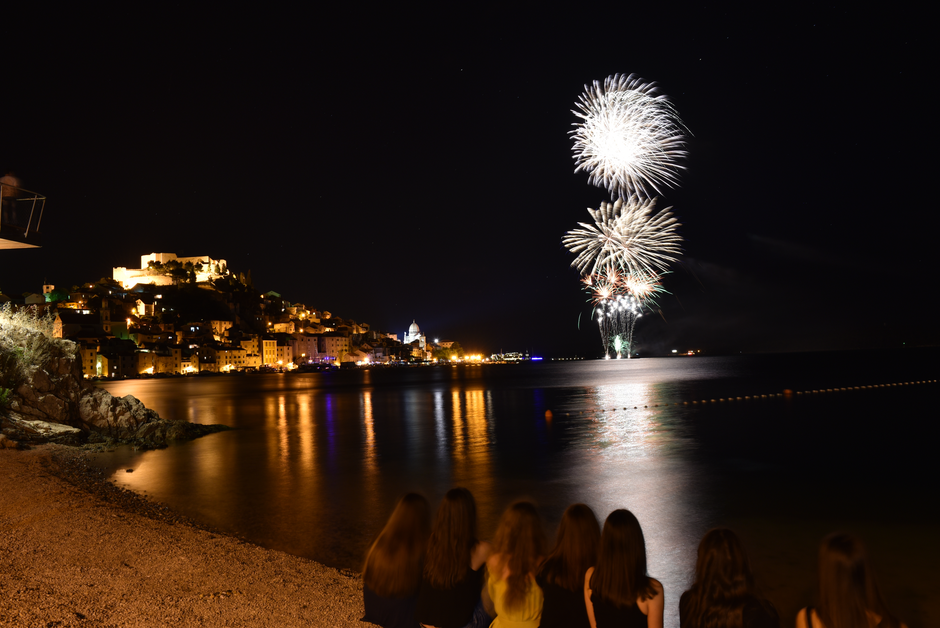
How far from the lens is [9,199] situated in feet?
31.0

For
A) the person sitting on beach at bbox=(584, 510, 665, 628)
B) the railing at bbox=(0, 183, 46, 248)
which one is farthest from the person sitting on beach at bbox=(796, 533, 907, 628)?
the railing at bbox=(0, 183, 46, 248)

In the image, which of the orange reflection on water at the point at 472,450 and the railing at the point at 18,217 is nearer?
the railing at the point at 18,217

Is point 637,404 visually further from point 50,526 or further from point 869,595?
point 869,595

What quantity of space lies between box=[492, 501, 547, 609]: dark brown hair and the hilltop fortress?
136 m

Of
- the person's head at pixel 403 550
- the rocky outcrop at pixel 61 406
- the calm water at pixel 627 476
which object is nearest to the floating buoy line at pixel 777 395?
the calm water at pixel 627 476

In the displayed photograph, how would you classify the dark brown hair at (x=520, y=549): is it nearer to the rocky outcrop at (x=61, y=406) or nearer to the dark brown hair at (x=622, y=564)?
the dark brown hair at (x=622, y=564)

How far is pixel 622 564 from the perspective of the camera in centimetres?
293

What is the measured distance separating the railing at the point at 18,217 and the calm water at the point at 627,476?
593 cm

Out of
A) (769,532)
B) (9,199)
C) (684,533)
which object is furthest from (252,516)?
(769,532)

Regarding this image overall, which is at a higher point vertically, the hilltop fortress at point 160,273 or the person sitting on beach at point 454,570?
the hilltop fortress at point 160,273

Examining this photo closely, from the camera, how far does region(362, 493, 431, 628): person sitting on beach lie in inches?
135

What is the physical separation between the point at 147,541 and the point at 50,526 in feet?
5.11

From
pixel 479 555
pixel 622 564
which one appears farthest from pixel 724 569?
pixel 479 555

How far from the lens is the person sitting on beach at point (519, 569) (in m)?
3.25
